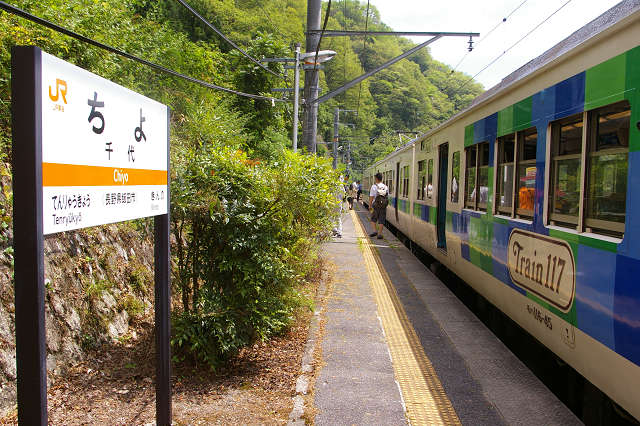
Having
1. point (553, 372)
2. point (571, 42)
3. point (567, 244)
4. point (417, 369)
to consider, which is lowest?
point (553, 372)

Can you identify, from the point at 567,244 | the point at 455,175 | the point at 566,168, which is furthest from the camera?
the point at 455,175

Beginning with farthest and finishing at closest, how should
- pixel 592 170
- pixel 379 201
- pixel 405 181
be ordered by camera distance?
pixel 405 181
pixel 379 201
pixel 592 170

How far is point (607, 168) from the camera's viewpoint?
342 centimetres

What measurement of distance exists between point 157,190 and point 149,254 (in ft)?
14.6

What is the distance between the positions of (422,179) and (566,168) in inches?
304

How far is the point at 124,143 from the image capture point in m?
2.66

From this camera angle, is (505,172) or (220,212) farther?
(505,172)

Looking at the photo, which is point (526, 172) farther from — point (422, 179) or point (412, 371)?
point (422, 179)

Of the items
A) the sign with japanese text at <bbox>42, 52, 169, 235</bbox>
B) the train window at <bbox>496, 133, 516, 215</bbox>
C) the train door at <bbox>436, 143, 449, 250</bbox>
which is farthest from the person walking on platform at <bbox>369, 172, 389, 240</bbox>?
the sign with japanese text at <bbox>42, 52, 169, 235</bbox>

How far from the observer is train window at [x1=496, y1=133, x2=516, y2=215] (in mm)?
5470

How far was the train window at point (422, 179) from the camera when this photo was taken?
1137cm

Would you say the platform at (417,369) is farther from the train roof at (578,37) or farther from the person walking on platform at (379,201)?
the person walking on platform at (379,201)

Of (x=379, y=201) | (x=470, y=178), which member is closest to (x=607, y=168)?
(x=470, y=178)

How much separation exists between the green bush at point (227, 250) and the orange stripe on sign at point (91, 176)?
5.37 ft
